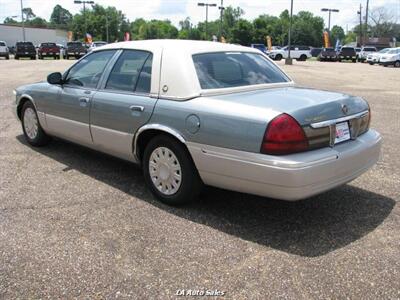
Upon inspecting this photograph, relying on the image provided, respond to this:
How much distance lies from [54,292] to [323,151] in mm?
2316

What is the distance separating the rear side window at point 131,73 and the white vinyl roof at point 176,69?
100mm

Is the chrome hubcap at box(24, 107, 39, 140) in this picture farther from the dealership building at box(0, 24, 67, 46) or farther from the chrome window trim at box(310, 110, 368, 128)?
the dealership building at box(0, 24, 67, 46)

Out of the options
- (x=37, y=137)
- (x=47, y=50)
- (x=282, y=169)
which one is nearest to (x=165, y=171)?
(x=282, y=169)

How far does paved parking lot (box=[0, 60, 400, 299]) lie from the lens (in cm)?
328

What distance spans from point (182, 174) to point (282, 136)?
44.1 inches

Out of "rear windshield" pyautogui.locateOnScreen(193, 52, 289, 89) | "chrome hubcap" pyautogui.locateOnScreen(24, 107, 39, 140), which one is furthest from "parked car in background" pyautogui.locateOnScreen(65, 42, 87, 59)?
"rear windshield" pyautogui.locateOnScreen(193, 52, 289, 89)

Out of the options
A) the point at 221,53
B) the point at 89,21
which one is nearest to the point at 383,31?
the point at 89,21

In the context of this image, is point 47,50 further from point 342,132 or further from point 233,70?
point 342,132

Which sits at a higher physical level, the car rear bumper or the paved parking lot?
the car rear bumper

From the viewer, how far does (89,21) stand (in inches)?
4621

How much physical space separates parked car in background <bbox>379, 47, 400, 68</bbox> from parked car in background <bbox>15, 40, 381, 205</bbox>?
40.0 meters

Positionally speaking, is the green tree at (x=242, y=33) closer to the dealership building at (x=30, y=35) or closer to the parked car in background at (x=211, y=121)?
the dealership building at (x=30, y=35)

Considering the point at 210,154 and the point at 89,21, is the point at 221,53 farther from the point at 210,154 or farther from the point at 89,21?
the point at 89,21

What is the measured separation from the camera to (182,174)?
4.45m
